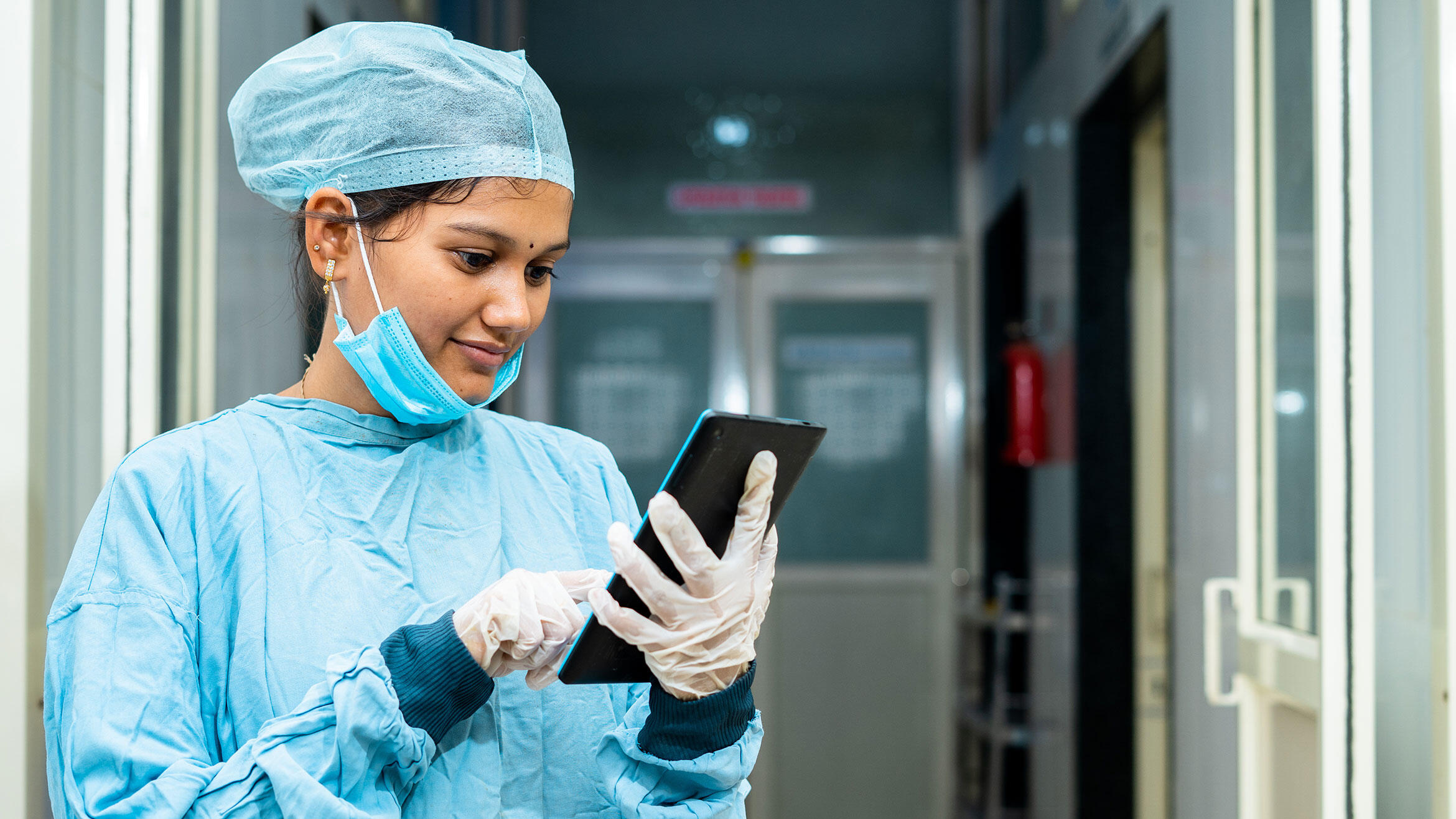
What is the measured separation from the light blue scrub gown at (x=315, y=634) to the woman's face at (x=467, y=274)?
0.10 meters

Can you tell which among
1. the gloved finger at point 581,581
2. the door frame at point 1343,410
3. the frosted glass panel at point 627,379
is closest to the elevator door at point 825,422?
the frosted glass panel at point 627,379

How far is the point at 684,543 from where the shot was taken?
30.3 inches

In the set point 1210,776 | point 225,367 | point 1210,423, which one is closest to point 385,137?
point 225,367

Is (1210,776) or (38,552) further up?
(38,552)

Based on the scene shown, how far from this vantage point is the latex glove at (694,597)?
0.76 m

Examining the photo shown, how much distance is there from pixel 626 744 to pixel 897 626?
3134 millimetres

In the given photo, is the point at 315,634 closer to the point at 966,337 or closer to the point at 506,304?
the point at 506,304

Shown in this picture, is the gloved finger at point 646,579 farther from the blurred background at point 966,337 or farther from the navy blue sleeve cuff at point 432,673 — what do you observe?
the blurred background at point 966,337

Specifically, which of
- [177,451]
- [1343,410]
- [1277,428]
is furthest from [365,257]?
[1277,428]

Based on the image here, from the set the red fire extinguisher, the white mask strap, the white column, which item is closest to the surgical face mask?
the white mask strap

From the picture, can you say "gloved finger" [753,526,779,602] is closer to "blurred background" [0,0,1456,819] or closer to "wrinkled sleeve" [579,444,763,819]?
"wrinkled sleeve" [579,444,763,819]

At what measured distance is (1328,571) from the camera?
4.21 ft

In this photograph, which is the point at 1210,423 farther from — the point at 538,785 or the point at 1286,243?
the point at 538,785

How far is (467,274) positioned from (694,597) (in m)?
0.34
